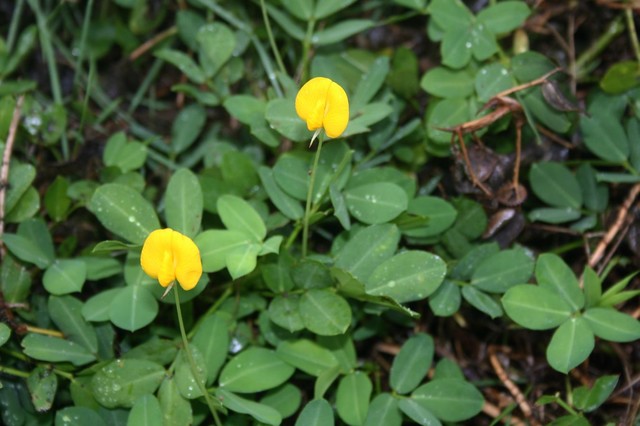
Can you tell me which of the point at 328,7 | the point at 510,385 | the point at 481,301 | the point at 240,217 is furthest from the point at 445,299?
the point at 328,7

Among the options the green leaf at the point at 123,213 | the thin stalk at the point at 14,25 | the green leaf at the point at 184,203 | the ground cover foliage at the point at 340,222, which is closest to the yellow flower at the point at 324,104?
the ground cover foliage at the point at 340,222

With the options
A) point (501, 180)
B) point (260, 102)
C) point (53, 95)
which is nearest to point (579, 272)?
point (501, 180)

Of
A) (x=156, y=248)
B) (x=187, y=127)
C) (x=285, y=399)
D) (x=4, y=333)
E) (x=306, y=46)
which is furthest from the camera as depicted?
(x=187, y=127)

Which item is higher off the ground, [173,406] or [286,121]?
[286,121]

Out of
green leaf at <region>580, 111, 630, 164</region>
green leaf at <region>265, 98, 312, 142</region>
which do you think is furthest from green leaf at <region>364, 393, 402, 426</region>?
green leaf at <region>580, 111, 630, 164</region>

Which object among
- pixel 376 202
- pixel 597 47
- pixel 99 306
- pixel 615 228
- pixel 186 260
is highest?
pixel 597 47

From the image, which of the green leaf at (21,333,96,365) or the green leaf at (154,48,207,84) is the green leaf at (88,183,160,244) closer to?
the green leaf at (21,333,96,365)

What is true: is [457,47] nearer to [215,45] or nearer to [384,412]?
[215,45]
